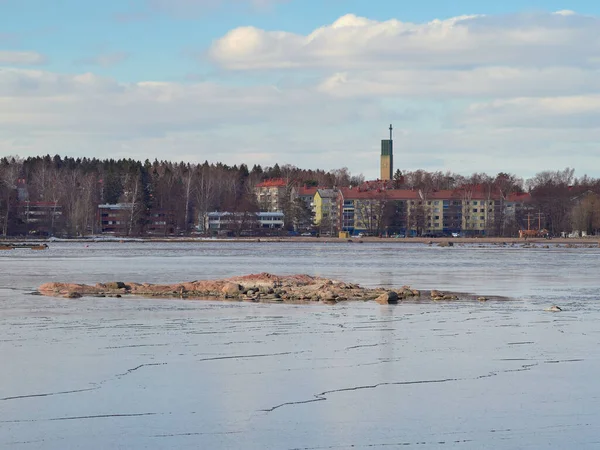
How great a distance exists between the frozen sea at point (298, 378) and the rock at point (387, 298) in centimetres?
185

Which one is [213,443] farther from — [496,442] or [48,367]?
[48,367]

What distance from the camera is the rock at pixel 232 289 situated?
2641 cm

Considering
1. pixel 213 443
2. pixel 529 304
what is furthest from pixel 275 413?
pixel 529 304

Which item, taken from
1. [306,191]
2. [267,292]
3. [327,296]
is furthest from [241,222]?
[327,296]

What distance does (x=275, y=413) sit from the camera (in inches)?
407

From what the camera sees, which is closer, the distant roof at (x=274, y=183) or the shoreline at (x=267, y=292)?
the shoreline at (x=267, y=292)

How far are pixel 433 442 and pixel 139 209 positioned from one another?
119891mm

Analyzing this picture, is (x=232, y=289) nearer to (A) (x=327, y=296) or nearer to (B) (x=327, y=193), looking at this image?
(A) (x=327, y=296)

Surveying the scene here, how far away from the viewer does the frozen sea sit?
9.43 m

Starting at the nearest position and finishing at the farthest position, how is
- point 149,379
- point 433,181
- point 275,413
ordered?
1. point 275,413
2. point 149,379
3. point 433,181

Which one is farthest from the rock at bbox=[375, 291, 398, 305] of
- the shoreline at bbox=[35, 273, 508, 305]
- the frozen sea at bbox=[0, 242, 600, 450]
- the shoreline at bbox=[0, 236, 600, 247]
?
the shoreline at bbox=[0, 236, 600, 247]

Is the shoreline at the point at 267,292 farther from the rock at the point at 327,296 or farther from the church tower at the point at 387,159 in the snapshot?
the church tower at the point at 387,159


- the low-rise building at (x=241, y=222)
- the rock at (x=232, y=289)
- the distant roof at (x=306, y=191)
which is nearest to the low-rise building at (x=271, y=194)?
the distant roof at (x=306, y=191)

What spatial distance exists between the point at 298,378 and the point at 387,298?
12.0m
